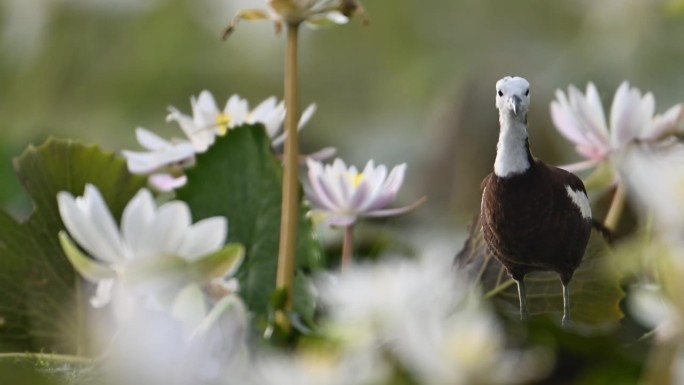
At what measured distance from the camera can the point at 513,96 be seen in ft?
0.70

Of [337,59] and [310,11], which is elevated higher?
[310,11]

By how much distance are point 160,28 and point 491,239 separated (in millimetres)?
1725

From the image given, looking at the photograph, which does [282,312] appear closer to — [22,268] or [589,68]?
[22,268]

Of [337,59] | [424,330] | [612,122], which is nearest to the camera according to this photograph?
[424,330]

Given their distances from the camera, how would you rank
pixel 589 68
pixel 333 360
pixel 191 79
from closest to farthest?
pixel 333 360
pixel 589 68
pixel 191 79

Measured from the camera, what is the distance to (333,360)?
18 centimetres

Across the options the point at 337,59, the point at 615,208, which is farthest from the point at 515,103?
the point at 337,59

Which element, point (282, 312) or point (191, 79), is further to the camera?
point (191, 79)

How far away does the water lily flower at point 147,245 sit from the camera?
0.20 metres

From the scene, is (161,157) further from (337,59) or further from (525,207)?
(337,59)

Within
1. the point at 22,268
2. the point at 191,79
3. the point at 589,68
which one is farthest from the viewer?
the point at 191,79

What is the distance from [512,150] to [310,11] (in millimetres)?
57

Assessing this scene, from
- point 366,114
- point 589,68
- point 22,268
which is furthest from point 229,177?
point 366,114

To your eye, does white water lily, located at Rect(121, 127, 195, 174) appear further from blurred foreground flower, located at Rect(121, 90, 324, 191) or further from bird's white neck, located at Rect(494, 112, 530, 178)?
bird's white neck, located at Rect(494, 112, 530, 178)
